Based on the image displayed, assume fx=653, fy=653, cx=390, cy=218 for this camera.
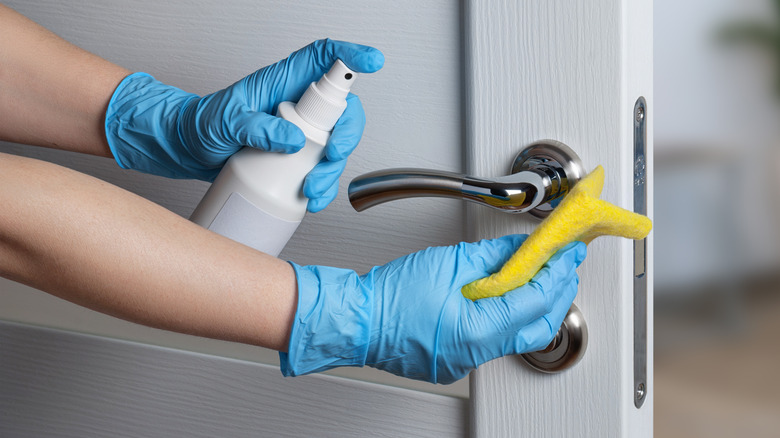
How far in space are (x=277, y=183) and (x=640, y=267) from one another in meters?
0.25

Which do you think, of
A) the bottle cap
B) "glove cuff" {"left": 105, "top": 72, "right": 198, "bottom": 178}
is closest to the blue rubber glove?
the bottle cap

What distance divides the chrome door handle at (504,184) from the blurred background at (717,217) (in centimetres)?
15

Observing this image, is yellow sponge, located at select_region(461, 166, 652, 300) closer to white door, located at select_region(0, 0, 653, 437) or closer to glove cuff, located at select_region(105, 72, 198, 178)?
white door, located at select_region(0, 0, 653, 437)

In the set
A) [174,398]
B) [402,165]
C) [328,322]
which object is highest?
[402,165]

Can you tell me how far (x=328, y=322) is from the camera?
417 mm

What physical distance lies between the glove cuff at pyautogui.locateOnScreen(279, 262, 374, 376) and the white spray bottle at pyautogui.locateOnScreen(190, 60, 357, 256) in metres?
0.05

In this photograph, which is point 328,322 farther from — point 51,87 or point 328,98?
point 51,87

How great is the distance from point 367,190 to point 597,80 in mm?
161

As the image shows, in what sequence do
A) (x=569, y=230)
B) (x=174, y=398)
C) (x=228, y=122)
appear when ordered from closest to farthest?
(x=569, y=230) < (x=228, y=122) < (x=174, y=398)

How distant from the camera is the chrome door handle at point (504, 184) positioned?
0.40m

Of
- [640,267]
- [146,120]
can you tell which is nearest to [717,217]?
[640,267]

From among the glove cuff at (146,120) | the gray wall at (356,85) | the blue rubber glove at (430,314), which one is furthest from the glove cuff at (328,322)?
the glove cuff at (146,120)

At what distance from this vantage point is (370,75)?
1.67ft

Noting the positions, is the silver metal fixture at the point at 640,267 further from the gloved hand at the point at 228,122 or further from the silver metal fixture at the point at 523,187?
the gloved hand at the point at 228,122
